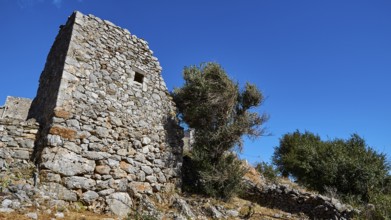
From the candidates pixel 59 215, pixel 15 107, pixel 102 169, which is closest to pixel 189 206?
pixel 102 169

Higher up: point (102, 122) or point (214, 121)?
point (214, 121)

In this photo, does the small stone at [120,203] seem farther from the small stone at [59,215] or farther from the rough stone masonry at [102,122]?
the small stone at [59,215]

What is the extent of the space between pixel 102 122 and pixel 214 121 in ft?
15.4

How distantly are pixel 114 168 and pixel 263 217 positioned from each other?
16.3ft

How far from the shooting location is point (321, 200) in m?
12.1

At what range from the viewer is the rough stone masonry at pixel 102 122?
8.11 m

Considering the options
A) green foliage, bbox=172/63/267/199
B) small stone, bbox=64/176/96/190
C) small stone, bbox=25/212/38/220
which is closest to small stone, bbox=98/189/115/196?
small stone, bbox=64/176/96/190

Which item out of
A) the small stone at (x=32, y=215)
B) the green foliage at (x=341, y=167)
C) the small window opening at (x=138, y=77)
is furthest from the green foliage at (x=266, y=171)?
the small stone at (x=32, y=215)

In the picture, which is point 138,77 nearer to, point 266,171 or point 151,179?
point 151,179

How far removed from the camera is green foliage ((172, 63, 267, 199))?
11.4 meters

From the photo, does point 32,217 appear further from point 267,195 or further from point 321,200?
point 321,200

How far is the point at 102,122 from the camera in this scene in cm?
927

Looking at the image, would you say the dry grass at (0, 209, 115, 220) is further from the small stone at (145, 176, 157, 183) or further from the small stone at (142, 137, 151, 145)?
the small stone at (142, 137, 151, 145)

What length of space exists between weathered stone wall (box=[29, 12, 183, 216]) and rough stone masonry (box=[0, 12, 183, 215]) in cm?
3
